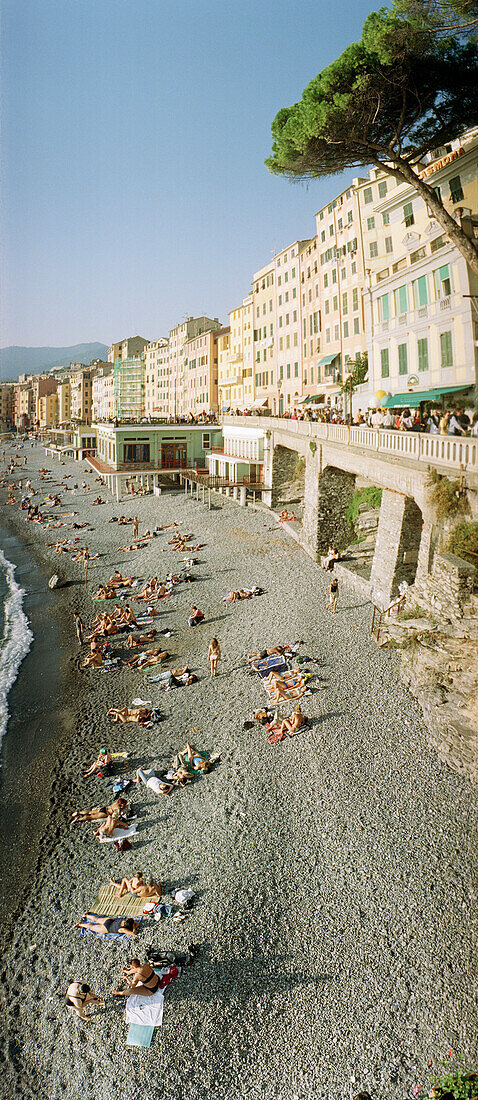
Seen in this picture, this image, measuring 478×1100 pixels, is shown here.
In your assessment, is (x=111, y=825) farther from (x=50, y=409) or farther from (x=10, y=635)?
(x=50, y=409)

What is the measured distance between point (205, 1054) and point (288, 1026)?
4.07ft

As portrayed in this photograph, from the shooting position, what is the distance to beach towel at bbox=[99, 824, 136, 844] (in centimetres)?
1225

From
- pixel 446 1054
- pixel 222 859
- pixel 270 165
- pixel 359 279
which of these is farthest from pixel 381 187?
pixel 446 1054

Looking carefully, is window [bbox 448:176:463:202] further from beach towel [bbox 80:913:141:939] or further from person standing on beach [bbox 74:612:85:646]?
beach towel [bbox 80:913:141:939]

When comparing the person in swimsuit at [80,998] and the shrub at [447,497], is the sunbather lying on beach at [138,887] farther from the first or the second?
the shrub at [447,497]

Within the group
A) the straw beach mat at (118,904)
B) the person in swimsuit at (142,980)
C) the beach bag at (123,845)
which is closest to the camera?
the person in swimsuit at (142,980)

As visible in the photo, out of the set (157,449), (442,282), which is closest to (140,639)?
(442,282)

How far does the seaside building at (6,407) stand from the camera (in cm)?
18886

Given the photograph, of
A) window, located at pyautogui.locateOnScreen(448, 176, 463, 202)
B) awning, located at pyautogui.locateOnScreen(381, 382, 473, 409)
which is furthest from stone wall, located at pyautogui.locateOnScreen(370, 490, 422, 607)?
window, located at pyautogui.locateOnScreen(448, 176, 463, 202)

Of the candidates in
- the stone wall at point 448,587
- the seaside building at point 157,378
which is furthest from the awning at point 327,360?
the seaside building at point 157,378

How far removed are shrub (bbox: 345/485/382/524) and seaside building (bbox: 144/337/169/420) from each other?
62.8m

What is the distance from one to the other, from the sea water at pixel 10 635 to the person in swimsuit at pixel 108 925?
27.1 feet

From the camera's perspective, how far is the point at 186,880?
10.7 metres

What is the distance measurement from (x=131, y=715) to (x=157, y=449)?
112ft
